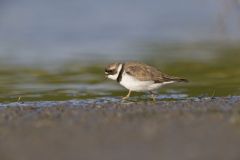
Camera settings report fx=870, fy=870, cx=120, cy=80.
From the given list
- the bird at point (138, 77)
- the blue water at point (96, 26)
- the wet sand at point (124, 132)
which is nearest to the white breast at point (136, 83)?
the bird at point (138, 77)

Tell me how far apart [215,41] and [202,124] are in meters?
14.3

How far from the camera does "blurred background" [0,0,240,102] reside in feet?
59.8

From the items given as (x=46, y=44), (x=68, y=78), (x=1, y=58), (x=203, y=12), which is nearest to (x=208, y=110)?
(x=68, y=78)

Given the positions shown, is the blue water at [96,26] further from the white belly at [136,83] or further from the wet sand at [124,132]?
the wet sand at [124,132]

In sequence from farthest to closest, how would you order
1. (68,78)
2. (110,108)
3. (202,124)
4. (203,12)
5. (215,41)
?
(203,12) < (215,41) < (68,78) < (110,108) < (202,124)

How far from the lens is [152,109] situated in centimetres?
1380

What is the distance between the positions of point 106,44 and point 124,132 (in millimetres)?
15020

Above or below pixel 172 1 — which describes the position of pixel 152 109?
below

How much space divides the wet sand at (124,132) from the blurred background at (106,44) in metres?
→ 2.69

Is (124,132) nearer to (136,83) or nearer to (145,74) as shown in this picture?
(136,83)

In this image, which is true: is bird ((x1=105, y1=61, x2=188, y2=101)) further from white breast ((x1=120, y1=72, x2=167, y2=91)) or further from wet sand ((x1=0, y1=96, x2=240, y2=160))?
wet sand ((x1=0, y1=96, x2=240, y2=160))

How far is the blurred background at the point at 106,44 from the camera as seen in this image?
59.8 feet

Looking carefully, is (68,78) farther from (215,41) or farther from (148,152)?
(148,152)

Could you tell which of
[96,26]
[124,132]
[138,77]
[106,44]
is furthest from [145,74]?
[96,26]
